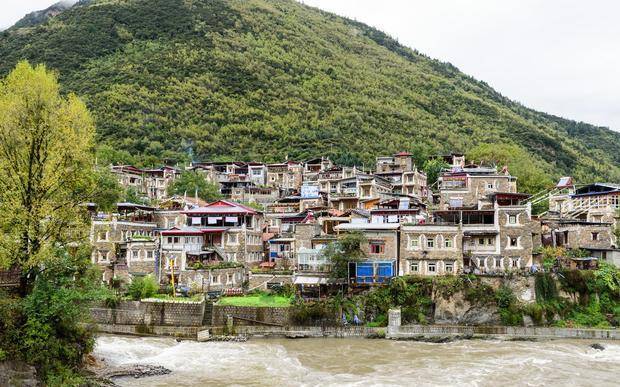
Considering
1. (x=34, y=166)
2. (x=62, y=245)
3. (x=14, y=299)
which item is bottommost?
(x=14, y=299)

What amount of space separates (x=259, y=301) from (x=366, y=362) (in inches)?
612

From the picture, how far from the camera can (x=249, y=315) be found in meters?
47.1

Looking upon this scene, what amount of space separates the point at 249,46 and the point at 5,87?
16275 centimetres

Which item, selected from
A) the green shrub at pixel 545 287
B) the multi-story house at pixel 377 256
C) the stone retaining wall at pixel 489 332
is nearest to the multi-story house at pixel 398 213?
the multi-story house at pixel 377 256

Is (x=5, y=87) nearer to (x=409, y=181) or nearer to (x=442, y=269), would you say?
(x=442, y=269)

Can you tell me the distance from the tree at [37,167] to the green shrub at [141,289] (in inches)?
924

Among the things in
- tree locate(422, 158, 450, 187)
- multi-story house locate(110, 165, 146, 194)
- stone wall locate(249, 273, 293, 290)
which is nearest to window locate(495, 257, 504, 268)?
stone wall locate(249, 273, 293, 290)

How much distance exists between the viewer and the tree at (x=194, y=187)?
83938 mm

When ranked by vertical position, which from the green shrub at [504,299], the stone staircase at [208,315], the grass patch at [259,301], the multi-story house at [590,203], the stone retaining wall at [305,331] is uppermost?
the multi-story house at [590,203]

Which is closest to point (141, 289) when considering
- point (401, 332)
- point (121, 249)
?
point (121, 249)

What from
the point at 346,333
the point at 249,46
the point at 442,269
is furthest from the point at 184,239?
the point at 249,46

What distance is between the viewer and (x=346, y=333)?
150 ft

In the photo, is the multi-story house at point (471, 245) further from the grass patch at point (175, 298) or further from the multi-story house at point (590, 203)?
the grass patch at point (175, 298)

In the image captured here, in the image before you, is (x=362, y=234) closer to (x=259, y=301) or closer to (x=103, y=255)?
(x=259, y=301)
